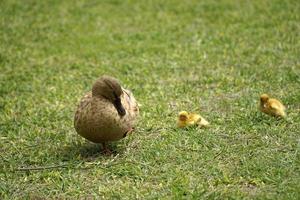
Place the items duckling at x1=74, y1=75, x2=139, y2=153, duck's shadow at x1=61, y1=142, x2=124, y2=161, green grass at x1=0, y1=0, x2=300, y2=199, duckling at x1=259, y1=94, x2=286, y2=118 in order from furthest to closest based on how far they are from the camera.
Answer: duckling at x1=259, y1=94, x2=286, y2=118
duck's shadow at x1=61, y1=142, x2=124, y2=161
duckling at x1=74, y1=75, x2=139, y2=153
green grass at x1=0, y1=0, x2=300, y2=199

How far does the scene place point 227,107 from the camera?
648 cm

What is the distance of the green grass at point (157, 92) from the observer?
4.97 metres

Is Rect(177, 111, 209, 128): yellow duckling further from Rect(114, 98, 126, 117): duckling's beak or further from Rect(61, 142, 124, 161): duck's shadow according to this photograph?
Rect(114, 98, 126, 117): duckling's beak

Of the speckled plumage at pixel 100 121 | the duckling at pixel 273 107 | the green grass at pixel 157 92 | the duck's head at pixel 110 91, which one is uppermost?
the duck's head at pixel 110 91

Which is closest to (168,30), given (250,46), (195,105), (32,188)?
(250,46)

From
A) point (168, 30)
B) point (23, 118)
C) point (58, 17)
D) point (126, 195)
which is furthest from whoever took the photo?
point (58, 17)

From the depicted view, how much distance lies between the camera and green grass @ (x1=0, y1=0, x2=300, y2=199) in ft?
16.3

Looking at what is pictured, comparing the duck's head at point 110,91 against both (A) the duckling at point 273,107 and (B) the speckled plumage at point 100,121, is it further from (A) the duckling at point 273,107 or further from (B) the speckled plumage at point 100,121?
(A) the duckling at point 273,107

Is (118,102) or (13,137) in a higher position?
(118,102)

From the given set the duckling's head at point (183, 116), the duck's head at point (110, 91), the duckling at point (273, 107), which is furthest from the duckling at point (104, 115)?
the duckling at point (273, 107)

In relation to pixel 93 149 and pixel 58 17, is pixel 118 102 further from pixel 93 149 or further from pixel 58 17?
pixel 58 17

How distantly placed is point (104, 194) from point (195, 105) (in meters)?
2.15

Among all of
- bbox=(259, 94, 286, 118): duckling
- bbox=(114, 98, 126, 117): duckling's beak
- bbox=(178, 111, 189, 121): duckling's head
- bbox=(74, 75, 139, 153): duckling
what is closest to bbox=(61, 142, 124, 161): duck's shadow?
bbox=(74, 75, 139, 153): duckling

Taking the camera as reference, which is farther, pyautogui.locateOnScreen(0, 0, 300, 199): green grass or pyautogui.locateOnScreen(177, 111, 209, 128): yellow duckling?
pyautogui.locateOnScreen(177, 111, 209, 128): yellow duckling
